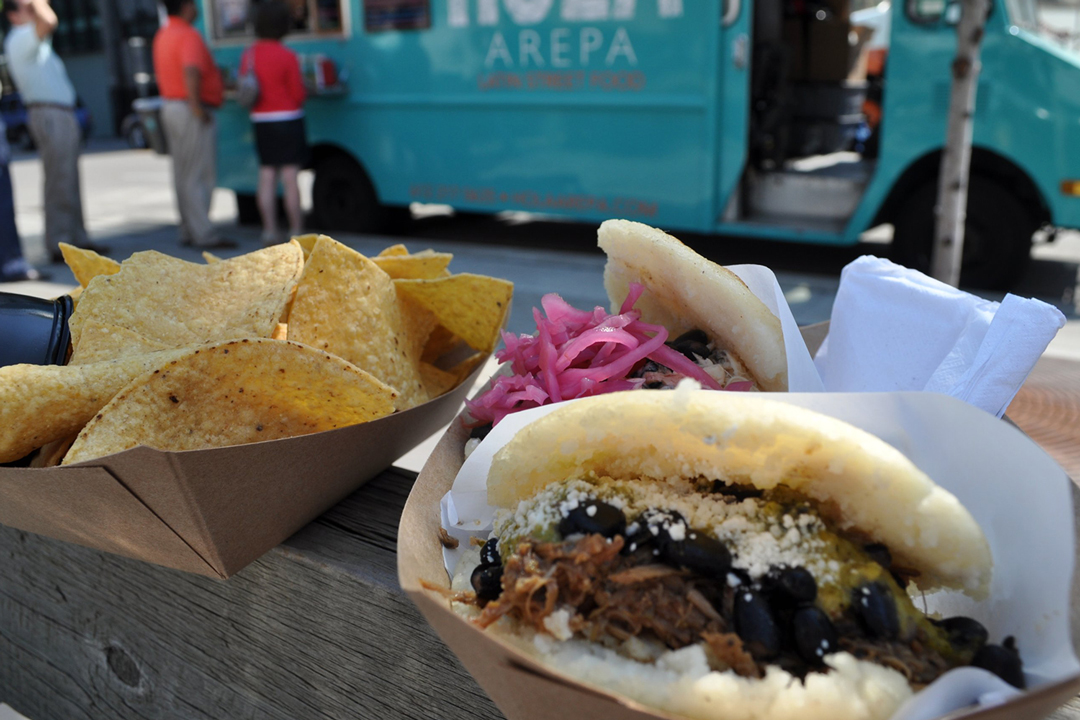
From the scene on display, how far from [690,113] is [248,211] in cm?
559

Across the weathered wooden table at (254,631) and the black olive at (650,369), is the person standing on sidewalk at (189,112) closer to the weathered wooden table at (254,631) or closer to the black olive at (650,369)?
the weathered wooden table at (254,631)

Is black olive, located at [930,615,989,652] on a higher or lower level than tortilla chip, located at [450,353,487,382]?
lower

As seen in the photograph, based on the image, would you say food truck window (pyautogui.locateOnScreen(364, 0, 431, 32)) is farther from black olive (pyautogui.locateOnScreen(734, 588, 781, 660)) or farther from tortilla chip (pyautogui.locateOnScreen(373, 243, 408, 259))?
black olive (pyautogui.locateOnScreen(734, 588, 781, 660))

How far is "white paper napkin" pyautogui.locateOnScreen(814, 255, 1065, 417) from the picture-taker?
1125mm

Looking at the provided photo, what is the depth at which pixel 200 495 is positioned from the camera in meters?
0.92

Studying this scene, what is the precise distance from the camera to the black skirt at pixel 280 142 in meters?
7.32

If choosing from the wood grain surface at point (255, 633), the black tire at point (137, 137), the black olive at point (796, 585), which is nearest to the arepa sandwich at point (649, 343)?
the wood grain surface at point (255, 633)

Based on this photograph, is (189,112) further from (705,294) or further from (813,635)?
(813,635)

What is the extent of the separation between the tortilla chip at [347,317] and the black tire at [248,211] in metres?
8.69

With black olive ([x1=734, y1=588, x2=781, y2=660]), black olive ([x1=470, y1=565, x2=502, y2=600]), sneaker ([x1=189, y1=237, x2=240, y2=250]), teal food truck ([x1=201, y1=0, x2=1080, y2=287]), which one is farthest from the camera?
sneaker ([x1=189, y1=237, x2=240, y2=250])

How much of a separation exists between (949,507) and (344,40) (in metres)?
7.77

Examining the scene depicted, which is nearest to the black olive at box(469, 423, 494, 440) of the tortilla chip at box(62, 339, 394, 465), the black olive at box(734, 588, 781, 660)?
the tortilla chip at box(62, 339, 394, 465)

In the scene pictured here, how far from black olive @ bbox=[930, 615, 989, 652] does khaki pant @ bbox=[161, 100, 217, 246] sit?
7.94 metres

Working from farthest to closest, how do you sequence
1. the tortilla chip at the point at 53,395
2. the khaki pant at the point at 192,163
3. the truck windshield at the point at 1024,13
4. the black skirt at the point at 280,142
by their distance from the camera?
the khaki pant at the point at 192,163
the black skirt at the point at 280,142
the truck windshield at the point at 1024,13
the tortilla chip at the point at 53,395
